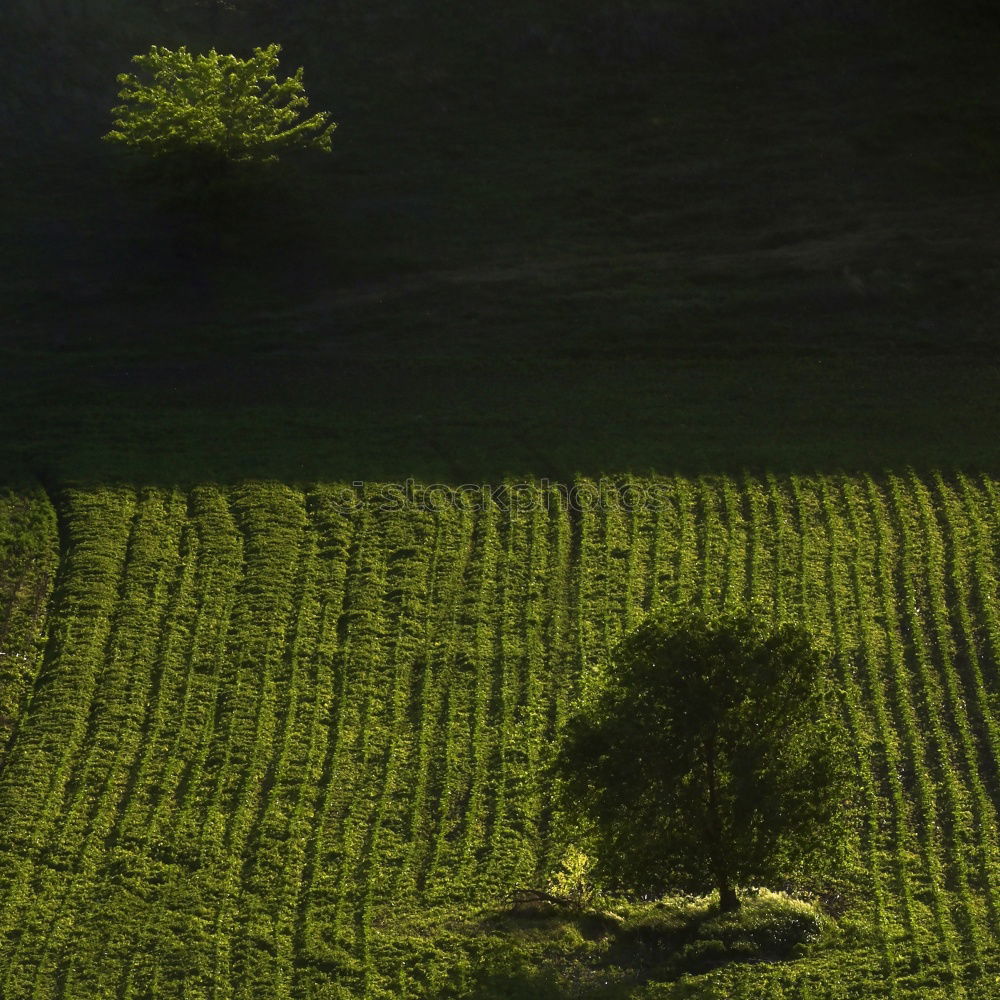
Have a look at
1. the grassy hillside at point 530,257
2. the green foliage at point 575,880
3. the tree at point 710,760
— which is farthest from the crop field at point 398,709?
the grassy hillside at point 530,257

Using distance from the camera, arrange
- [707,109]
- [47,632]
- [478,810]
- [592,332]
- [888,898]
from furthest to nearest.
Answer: [707,109]
[592,332]
[47,632]
[478,810]
[888,898]

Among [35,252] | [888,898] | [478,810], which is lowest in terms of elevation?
[888,898]

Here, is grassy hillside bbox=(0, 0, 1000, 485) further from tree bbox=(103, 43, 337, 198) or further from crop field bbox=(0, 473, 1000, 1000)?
tree bbox=(103, 43, 337, 198)

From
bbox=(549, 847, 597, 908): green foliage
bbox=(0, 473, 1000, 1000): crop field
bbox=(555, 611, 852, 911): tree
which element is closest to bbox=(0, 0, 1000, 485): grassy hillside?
bbox=(0, 473, 1000, 1000): crop field

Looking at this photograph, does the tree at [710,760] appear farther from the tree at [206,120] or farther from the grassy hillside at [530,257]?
the tree at [206,120]

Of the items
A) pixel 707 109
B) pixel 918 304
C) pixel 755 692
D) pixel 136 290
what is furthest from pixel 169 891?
pixel 707 109

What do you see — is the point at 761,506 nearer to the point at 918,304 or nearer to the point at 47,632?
the point at 918,304
